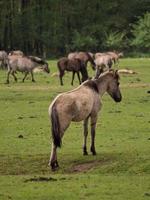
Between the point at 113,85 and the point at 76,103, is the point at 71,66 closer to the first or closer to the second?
the point at 113,85

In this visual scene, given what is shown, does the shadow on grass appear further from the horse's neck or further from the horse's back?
the horse's neck

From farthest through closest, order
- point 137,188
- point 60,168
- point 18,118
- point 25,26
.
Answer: point 25,26
point 18,118
point 60,168
point 137,188

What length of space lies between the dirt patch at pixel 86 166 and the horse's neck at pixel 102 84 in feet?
7.41

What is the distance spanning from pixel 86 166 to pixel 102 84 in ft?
9.11

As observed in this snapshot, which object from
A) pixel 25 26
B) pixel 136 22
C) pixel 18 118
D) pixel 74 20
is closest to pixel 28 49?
pixel 25 26

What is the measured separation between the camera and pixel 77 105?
1471cm

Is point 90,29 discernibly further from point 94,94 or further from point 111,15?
point 94,94

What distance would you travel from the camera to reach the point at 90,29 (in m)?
86.6

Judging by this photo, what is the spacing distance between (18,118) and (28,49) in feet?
198

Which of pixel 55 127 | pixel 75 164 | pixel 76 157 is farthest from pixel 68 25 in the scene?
pixel 55 127

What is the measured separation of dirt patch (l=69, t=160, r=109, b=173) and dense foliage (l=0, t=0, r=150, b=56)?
66201 millimetres

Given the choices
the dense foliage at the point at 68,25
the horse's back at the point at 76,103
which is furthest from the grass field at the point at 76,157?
the dense foliage at the point at 68,25

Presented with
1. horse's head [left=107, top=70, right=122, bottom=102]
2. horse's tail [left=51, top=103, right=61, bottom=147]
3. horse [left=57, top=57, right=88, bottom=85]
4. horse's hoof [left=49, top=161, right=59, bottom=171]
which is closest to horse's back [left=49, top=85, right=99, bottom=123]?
horse's tail [left=51, top=103, right=61, bottom=147]

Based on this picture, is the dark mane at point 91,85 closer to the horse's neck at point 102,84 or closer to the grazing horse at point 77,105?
the grazing horse at point 77,105
